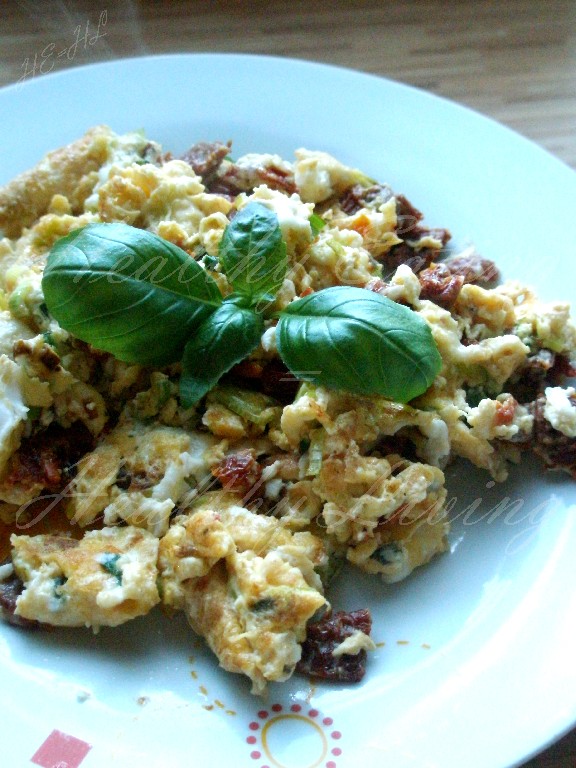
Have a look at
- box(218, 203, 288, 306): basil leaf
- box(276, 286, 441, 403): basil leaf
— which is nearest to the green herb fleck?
box(276, 286, 441, 403): basil leaf

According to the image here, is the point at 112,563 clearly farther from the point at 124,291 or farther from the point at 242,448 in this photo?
the point at 124,291

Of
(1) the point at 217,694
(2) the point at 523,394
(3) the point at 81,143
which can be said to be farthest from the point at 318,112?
(1) the point at 217,694

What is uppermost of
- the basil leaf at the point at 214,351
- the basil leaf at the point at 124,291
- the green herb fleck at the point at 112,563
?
the basil leaf at the point at 124,291

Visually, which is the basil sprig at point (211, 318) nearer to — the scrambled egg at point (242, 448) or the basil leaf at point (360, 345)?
the basil leaf at point (360, 345)

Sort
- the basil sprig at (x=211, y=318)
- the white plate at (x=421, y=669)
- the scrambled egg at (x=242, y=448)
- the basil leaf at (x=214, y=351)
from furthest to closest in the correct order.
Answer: the basil leaf at (x=214, y=351) < the basil sprig at (x=211, y=318) < the scrambled egg at (x=242, y=448) < the white plate at (x=421, y=669)

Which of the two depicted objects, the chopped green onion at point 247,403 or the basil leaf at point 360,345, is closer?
the basil leaf at point 360,345

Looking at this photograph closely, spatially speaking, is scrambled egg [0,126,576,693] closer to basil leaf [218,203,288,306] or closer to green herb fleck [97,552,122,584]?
green herb fleck [97,552,122,584]

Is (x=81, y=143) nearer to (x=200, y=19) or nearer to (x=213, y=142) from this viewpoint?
(x=213, y=142)

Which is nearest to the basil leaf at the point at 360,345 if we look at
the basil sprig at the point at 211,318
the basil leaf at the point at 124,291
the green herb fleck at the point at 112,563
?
the basil sprig at the point at 211,318

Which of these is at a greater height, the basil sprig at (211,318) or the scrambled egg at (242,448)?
the basil sprig at (211,318)
